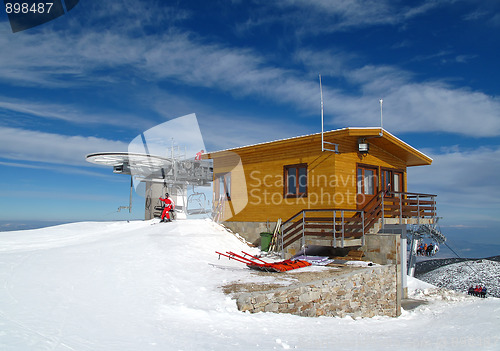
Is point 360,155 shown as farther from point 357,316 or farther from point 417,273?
point 417,273

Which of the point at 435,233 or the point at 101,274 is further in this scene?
the point at 435,233

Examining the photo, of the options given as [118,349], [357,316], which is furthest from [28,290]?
[357,316]

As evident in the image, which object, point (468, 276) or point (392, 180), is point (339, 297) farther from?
point (468, 276)

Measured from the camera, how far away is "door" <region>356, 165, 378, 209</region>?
15438mm

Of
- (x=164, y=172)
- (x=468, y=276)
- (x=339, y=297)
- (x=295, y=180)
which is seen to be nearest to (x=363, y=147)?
(x=295, y=180)

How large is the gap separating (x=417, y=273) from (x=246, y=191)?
30.9 meters

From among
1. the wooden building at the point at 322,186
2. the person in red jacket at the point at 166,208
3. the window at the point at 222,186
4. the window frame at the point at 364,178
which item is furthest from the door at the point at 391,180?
the person in red jacket at the point at 166,208

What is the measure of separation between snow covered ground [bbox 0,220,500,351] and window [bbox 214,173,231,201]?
19.2ft

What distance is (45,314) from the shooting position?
611 cm

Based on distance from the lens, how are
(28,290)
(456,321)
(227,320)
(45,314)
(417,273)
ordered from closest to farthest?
(45,314) < (227,320) < (28,290) < (456,321) < (417,273)

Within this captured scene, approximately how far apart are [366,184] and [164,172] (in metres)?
13.1

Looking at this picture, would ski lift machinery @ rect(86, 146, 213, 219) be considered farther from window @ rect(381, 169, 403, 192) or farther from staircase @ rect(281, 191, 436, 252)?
window @ rect(381, 169, 403, 192)

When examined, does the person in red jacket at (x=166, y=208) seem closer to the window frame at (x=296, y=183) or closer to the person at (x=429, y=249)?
the window frame at (x=296, y=183)

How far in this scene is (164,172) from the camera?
2389cm
